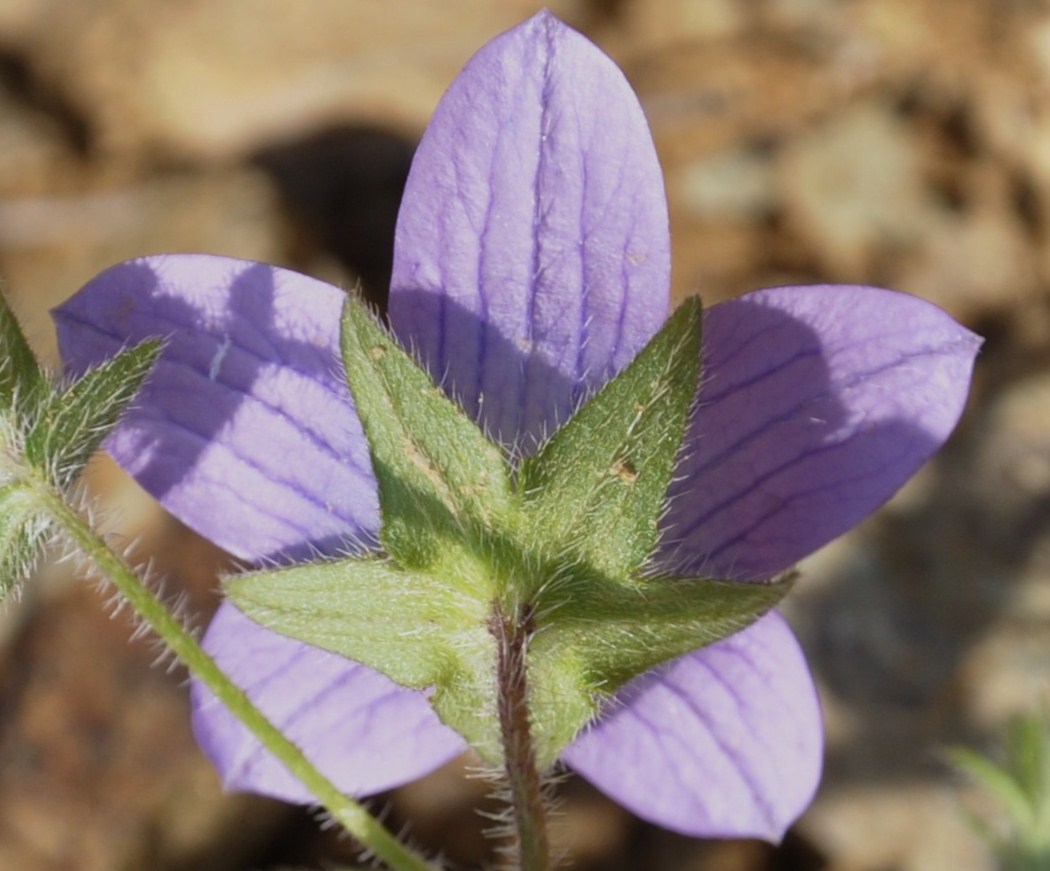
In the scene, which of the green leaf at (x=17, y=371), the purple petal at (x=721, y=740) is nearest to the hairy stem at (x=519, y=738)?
the purple petal at (x=721, y=740)

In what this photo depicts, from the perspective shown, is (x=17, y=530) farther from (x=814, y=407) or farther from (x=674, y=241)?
(x=674, y=241)

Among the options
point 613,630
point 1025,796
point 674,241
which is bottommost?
point 1025,796

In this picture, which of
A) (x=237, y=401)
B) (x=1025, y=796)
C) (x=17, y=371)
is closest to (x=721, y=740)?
(x=237, y=401)

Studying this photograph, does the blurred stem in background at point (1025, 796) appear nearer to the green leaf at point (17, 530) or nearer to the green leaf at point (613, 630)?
the green leaf at point (613, 630)

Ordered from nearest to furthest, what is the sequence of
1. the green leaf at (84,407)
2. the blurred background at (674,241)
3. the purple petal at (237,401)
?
the green leaf at (84,407)
the purple petal at (237,401)
the blurred background at (674,241)

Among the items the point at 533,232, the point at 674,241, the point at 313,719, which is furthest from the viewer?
the point at 674,241

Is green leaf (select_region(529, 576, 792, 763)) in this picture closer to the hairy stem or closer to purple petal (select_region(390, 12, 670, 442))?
the hairy stem

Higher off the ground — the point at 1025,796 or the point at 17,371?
the point at 17,371
